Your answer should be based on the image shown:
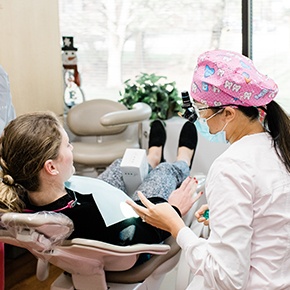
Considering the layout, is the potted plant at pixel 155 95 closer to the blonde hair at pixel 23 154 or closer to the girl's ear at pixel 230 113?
the blonde hair at pixel 23 154

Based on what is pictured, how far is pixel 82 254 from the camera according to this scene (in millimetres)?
1527

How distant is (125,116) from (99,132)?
0.53 metres

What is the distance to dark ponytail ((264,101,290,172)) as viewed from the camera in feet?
4.19

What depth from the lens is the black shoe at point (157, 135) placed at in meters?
3.07

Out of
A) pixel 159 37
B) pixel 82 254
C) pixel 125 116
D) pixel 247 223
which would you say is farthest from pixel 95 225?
pixel 159 37

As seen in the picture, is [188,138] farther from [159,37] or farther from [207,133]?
[207,133]

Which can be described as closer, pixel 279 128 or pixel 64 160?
pixel 279 128

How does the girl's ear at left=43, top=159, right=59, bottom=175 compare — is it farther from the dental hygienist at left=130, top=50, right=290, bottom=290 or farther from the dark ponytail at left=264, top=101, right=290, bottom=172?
the dark ponytail at left=264, top=101, right=290, bottom=172

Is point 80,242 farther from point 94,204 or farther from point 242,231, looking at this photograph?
point 242,231

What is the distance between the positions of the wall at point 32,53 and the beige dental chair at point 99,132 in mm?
173

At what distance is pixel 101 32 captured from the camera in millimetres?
3895

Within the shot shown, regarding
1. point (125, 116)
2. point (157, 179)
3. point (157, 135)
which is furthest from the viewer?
point (157, 135)

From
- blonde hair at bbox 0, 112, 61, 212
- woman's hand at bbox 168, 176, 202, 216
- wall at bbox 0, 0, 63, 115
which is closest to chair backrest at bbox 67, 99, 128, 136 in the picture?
wall at bbox 0, 0, 63, 115

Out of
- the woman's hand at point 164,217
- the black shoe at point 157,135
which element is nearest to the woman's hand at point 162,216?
the woman's hand at point 164,217
